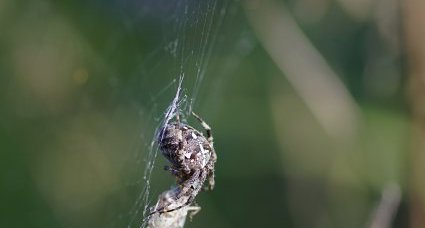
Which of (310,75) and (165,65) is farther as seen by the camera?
(165,65)

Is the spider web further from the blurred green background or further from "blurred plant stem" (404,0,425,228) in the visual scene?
"blurred plant stem" (404,0,425,228)

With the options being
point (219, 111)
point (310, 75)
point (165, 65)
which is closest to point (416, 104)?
point (310, 75)

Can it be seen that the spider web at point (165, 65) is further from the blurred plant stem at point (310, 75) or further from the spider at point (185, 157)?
the spider at point (185, 157)

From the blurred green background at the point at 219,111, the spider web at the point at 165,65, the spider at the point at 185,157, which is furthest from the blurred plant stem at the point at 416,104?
the spider at the point at 185,157

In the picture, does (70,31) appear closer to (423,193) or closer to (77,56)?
(77,56)

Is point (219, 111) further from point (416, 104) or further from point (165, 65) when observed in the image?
point (416, 104)

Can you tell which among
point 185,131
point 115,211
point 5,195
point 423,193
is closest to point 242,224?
point 115,211

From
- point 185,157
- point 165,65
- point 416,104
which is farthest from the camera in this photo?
point 165,65
